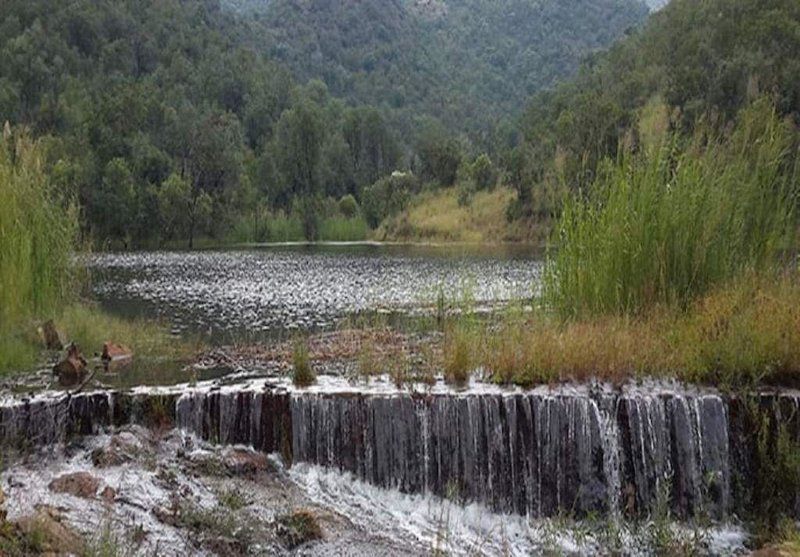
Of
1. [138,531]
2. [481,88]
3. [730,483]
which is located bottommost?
[730,483]

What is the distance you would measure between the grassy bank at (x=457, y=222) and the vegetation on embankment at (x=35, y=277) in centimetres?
3893

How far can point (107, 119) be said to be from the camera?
65375 millimetres

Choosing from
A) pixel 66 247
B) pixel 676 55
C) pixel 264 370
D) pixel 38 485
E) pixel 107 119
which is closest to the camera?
pixel 38 485

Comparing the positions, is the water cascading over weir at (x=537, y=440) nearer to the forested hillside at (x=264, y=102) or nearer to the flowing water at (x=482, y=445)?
the flowing water at (x=482, y=445)

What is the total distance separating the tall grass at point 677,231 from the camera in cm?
1162

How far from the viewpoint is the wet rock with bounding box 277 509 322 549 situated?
7738mm

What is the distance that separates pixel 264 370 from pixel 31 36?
9065 cm

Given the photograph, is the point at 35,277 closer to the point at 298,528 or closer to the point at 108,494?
the point at 108,494

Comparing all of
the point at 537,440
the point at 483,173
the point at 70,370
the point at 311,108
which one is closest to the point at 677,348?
the point at 537,440

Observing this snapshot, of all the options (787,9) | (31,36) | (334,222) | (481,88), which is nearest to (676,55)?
(787,9)

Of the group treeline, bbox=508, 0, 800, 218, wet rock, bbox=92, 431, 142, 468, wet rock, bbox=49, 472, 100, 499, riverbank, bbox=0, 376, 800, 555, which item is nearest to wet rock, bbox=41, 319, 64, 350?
riverbank, bbox=0, 376, 800, 555

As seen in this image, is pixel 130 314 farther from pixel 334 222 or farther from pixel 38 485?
pixel 334 222

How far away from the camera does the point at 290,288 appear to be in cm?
2572

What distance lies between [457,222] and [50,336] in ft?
156
